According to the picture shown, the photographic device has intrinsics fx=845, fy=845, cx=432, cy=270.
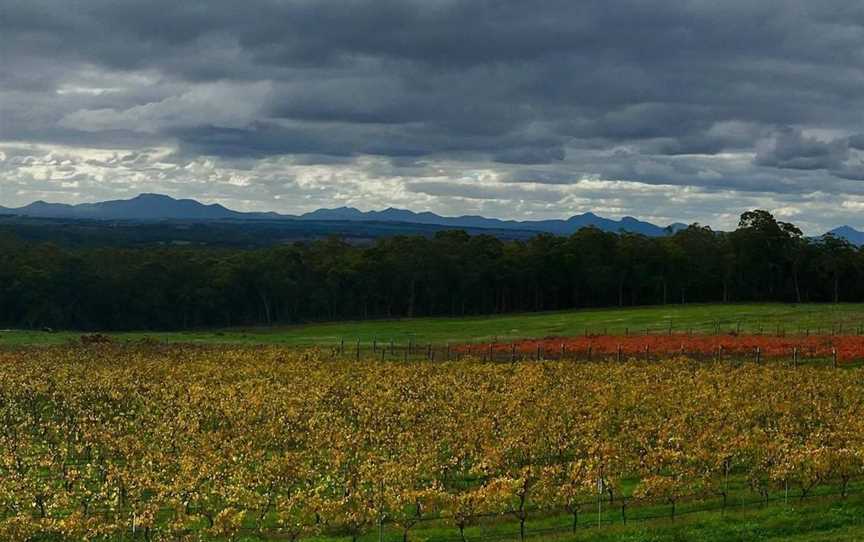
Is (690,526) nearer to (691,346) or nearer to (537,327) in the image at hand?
(691,346)

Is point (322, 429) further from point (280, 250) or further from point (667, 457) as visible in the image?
point (280, 250)

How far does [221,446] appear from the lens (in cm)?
4050

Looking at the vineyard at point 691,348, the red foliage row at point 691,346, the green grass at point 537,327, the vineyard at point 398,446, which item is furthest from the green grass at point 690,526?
the green grass at point 537,327

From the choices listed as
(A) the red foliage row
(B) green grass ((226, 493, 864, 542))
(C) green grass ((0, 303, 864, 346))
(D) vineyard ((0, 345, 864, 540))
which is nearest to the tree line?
(C) green grass ((0, 303, 864, 346))

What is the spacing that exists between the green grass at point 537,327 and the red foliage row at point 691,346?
13.8 meters

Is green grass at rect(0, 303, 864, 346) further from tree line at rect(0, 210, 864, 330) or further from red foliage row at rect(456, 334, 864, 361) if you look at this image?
tree line at rect(0, 210, 864, 330)

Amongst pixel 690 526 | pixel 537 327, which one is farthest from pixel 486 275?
pixel 690 526

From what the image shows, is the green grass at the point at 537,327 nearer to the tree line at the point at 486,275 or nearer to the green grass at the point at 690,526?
the tree line at the point at 486,275

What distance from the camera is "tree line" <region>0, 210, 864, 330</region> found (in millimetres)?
159500

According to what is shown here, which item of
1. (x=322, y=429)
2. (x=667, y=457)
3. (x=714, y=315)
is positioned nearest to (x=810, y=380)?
(x=667, y=457)

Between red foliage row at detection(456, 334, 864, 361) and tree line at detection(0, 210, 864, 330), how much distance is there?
7406 cm

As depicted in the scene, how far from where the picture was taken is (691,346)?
268 feet

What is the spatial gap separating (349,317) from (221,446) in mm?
130796

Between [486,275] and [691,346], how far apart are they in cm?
9016
